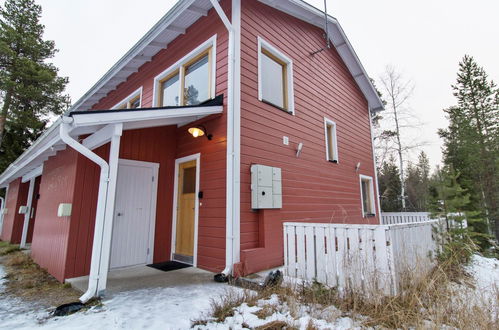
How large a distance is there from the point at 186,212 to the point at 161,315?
2576 mm

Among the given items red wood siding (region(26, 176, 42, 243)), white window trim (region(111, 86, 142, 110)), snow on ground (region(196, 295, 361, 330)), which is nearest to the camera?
snow on ground (region(196, 295, 361, 330))

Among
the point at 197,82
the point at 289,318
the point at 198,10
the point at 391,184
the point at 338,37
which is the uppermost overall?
the point at 338,37

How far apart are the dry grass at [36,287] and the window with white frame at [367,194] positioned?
8206 millimetres

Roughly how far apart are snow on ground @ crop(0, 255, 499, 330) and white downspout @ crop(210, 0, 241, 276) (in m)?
0.90

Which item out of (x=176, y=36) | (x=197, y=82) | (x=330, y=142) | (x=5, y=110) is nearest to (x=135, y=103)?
(x=176, y=36)

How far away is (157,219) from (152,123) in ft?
6.73

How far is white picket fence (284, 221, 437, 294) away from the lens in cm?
279

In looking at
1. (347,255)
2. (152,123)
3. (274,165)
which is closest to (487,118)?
(274,165)

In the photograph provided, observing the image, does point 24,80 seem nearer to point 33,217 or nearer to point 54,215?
→ point 33,217

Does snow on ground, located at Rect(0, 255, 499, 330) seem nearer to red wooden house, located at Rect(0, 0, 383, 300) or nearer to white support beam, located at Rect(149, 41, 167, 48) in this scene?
red wooden house, located at Rect(0, 0, 383, 300)

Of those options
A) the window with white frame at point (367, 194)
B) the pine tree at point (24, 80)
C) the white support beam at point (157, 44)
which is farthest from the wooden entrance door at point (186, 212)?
the pine tree at point (24, 80)

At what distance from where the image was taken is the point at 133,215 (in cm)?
477

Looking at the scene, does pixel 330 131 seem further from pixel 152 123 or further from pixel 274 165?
pixel 152 123

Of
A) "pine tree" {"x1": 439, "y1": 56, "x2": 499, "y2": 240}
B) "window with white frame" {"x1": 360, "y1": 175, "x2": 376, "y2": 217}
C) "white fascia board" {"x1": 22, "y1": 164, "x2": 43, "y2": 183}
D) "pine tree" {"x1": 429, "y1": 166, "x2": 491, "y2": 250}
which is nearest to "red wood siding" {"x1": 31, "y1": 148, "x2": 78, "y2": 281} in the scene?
"white fascia board" {"x1": 22, "y1": 164, "x2": 43, "y2": 183}
